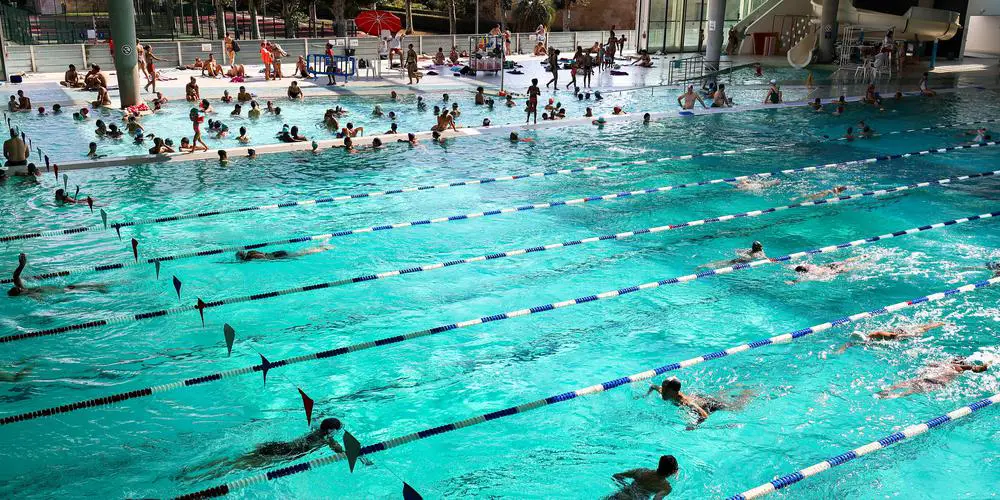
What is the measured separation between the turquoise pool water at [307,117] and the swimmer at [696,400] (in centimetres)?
1430

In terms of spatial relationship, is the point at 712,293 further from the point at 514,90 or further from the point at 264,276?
the point at 514,90

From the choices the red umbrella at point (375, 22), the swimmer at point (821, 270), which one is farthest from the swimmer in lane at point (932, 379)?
the red umbrella at point (375, 22)

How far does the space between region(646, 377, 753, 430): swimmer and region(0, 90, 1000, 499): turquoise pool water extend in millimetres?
114

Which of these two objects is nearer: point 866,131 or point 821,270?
point 821,270

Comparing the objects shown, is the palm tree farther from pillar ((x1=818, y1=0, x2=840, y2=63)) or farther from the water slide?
pillar ((x1=818, y1=0, x2=840, y2=63))

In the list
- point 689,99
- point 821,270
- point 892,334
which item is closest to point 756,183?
point 821,270

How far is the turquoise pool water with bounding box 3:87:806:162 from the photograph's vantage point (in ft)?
63.4

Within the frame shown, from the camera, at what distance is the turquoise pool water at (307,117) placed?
19328 mm

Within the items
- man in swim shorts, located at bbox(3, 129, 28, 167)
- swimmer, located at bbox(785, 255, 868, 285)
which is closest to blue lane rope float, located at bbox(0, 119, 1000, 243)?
man in swim shorts, located at bbox(3, 129, 28, 167)

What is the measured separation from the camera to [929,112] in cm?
2441

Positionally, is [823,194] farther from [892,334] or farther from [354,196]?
[354,196]

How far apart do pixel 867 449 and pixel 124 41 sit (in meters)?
21.6

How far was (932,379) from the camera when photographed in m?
8.44

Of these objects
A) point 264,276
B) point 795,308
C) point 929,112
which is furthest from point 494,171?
point 929,112
